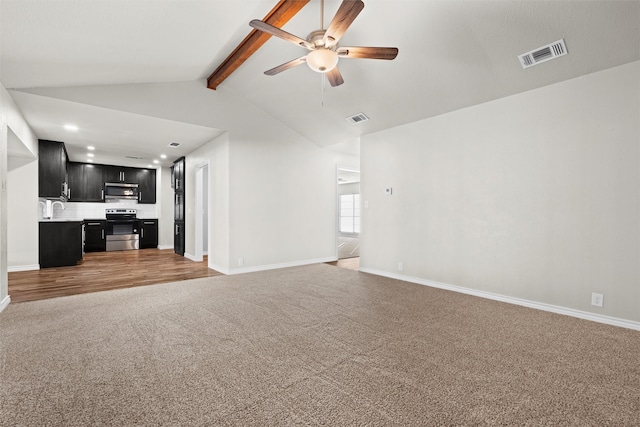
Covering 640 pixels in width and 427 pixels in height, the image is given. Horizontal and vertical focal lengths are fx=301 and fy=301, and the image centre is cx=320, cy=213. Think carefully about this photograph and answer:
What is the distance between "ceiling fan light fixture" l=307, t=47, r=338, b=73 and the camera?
2.76 metres

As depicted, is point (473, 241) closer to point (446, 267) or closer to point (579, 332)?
point (446, 267)


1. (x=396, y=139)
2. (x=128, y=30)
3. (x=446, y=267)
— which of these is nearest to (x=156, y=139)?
(x=128, y=30)

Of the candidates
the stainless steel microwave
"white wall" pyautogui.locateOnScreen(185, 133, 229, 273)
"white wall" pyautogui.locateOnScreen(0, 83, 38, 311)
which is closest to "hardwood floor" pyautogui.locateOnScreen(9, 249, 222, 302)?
"white wall" pyautogui.locateOnScreen(185, 133, 229, 273)

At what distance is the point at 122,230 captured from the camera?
8.56m

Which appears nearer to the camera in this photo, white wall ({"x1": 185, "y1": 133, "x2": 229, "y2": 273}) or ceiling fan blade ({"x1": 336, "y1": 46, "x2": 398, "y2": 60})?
ceiling fan blade ({"x1": 336, "y1": 46, "x2": 398, "y2": 60})

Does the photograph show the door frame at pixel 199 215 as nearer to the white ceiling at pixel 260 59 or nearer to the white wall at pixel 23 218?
the white ceiling at pixel 260 59

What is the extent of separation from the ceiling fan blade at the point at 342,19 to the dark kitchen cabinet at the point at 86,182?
8.54 m

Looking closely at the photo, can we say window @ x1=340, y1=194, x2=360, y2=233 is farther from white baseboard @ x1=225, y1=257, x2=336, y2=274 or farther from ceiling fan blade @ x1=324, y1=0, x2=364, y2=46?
ceiling fan blade @ x1=324, y1=0, x2=364, y2=46

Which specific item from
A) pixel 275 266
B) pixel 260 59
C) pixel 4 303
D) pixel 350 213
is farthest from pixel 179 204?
pixel 350 213

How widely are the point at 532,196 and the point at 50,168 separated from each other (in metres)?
8.25

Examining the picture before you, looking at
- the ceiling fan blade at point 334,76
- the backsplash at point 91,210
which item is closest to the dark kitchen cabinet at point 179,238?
the backsplash at point 91,210

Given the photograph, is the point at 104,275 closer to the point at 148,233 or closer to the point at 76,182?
the point at 148,233

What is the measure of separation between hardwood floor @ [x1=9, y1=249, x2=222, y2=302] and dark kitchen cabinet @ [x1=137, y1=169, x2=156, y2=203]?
247 cm

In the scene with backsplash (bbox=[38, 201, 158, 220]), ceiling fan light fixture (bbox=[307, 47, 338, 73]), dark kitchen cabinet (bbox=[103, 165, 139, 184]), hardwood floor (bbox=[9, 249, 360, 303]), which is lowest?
hardwood floor (bbox=[9, 249, 360, 303])
